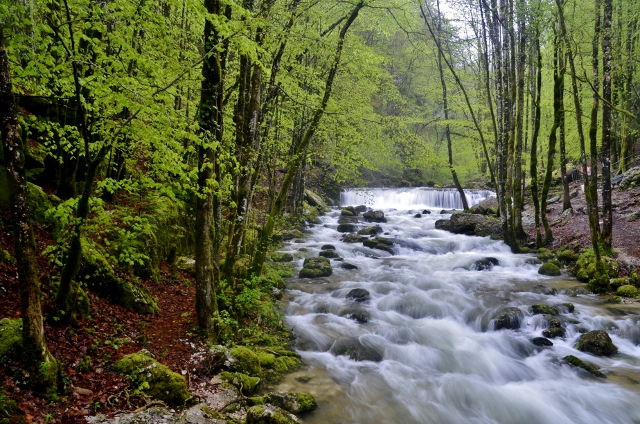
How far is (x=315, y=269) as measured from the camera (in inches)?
564

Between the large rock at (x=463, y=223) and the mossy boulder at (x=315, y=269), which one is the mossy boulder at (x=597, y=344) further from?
the large rock at (x=463, y=223)

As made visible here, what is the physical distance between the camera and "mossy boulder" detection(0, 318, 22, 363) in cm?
417

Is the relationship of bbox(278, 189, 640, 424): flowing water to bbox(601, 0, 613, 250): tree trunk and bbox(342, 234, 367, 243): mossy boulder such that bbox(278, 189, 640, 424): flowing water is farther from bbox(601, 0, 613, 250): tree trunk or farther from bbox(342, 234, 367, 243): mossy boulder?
bbox(342, 234, 367, 243): mossy boulder

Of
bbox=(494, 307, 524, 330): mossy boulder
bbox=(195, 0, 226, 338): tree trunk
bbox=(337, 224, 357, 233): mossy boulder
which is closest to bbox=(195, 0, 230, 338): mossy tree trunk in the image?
bbox=(195, 0, 226, 338): tree trunk

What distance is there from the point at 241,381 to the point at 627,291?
1129cm

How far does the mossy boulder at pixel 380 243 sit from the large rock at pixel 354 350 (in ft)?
31.4

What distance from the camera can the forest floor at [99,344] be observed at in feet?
13.2

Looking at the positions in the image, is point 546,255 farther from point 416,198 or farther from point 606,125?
point 416,198

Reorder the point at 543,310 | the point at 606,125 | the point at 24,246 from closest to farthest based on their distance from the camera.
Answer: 1. the point at 24,246
2. the point at 543,310
3. the point at 606,125

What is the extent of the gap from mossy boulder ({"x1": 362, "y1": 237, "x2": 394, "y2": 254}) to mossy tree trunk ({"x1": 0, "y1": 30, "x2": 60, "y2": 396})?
15536mm

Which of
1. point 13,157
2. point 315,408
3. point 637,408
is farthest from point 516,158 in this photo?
point 13,157

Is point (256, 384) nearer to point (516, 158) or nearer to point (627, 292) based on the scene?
point (627, 292)

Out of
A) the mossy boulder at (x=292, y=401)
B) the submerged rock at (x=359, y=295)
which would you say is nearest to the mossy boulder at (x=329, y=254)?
the submerged rock at (x=359, y=295)

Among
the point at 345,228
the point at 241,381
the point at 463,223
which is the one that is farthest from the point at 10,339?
the point at 463,223
